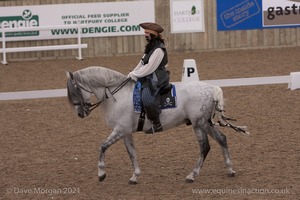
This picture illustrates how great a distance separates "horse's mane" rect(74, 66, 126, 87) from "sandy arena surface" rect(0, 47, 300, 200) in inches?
52.1

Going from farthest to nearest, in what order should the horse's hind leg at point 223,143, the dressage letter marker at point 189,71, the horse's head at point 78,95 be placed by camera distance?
the dressage letter marker at point 189,71, the horse's hind leg at point 223,143, the horse's head at point 78,95

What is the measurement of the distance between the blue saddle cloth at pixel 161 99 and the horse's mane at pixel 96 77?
0.28 meters

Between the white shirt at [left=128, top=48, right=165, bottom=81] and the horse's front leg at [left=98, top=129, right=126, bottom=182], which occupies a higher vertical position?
the white shirt at [left=128, top=48, right=165, bottom=81]

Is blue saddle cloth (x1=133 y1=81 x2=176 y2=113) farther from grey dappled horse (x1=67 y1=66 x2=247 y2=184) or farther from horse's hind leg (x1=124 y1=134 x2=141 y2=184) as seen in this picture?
horse's hind leg (x1=124 y1=134 x2=141 y2=184)

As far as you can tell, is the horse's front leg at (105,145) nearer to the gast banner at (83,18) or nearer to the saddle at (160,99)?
the saddle at (160,99)

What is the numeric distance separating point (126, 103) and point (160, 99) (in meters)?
0.44

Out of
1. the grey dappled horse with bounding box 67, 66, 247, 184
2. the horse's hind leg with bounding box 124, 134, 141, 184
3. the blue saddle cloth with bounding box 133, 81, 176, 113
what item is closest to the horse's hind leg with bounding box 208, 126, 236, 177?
the grey dappled horse with bounding box 67, 66, 247, 184

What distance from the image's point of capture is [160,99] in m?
9.34

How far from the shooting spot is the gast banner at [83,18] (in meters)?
23.4

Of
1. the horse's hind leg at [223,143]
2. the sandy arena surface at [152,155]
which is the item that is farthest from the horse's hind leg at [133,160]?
the horse's hind leg at [223,143]

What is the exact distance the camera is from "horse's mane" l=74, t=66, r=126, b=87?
9.33 metres

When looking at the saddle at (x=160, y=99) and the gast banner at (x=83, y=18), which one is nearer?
the saddle at (x=160, y=99)

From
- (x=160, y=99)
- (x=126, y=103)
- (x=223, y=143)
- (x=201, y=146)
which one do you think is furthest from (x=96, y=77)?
(x=223, y=143)

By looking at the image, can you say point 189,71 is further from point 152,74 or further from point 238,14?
point 238,14
